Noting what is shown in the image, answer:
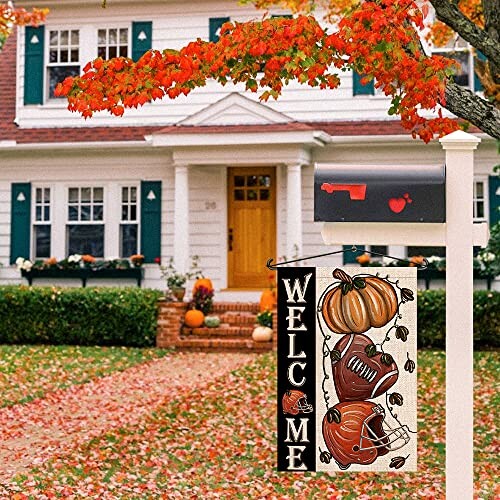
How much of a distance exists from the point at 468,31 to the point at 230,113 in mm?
9239

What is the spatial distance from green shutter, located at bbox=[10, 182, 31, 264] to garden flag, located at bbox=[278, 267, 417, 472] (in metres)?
13.8

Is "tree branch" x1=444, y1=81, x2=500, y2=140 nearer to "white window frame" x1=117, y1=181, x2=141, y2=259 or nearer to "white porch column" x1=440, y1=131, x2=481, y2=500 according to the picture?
"white porch column" x1=440, y1=131, x2=481, y2=500

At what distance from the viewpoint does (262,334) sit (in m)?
14.7

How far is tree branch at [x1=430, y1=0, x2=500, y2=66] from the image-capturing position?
285 inches

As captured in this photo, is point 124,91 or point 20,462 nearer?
point 124,91

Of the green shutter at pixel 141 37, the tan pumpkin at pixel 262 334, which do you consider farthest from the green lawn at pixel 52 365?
the green shutter at pixel 141 37

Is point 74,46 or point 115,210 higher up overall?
point 74,46

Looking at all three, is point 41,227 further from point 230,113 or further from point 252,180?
point 230,113

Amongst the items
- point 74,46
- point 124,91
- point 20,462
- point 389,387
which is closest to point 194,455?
point 20,462

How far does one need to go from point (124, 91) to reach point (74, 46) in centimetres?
1131

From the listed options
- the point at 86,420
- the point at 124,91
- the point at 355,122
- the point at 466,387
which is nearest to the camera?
the point at 466,387

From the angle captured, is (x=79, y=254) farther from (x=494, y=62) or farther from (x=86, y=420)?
(x=494, y=62)

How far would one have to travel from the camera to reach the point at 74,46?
17.7m

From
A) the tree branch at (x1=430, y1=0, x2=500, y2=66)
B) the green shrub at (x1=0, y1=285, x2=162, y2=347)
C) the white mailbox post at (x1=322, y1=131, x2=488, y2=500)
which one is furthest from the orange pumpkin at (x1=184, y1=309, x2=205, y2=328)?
the white mailbox post at (x1=322, y1=131, x2=488, y2=500)
